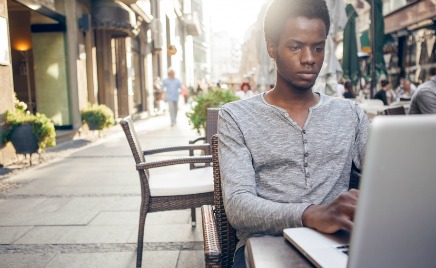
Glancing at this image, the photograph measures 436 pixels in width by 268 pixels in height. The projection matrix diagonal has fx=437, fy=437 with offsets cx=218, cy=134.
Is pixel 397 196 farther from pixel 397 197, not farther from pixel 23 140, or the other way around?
pixel 23 140

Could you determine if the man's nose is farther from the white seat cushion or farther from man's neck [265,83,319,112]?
the white seat cushion

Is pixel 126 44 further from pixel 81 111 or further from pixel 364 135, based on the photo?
pixel 364 135

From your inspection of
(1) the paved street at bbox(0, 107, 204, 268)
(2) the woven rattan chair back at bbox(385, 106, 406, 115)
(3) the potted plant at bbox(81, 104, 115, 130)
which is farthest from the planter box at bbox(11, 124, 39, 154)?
(2) the woven rattan chair back at bbox(385, 106, 406, 115)

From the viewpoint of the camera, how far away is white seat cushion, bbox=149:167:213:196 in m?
3.04

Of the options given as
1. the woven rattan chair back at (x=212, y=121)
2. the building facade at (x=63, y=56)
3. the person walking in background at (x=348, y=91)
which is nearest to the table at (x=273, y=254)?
the woven rattan chair back at (x=212, y=121)

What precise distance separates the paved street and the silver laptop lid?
2.47 m

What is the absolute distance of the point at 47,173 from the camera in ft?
21.3

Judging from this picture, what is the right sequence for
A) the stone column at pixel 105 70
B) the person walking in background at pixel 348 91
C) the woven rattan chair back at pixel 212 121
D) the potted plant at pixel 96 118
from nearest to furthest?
the woven rattan chair back at pixel 212 121
the potted plant at pixel 96 118
the person walking in background at pixel 348 91
the stone column at pixel 105 70

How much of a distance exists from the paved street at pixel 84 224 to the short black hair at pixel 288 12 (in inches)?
77.5

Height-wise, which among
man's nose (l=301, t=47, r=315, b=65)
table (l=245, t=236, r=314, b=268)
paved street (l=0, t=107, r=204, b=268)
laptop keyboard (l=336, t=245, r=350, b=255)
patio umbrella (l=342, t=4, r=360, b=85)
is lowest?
paved street (l=0, t=107, r=204, b=268)

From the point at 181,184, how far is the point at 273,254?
2.12 m

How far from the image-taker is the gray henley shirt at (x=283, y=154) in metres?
1.54

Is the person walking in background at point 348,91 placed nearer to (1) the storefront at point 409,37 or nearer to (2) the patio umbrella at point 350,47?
(1) the storefront at point 409,37

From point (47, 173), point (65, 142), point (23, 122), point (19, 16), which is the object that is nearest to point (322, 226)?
→ point (47, 173)
